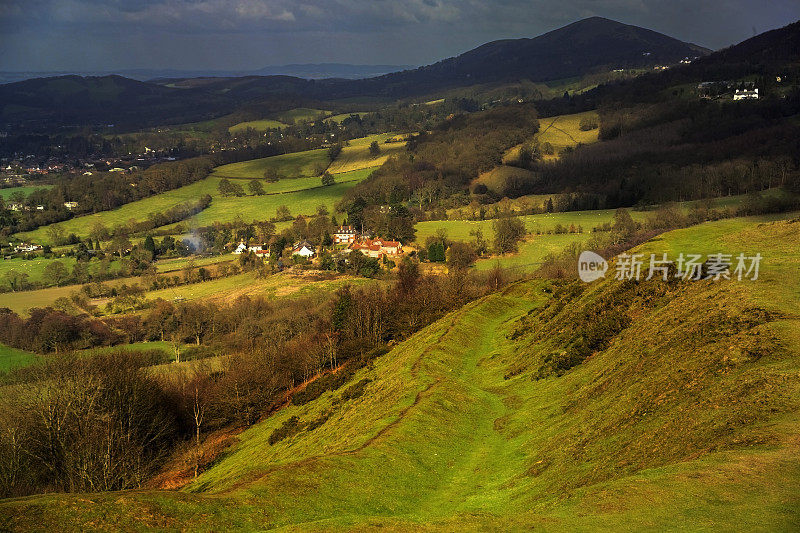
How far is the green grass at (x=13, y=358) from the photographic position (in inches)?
3762

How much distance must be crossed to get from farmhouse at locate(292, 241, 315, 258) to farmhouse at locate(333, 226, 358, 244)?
955cm

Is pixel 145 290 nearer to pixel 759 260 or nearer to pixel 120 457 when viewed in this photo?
pixel 120 457

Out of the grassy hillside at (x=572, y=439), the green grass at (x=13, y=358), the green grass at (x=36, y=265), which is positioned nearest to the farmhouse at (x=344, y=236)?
the green grass at (x=36, y=265)

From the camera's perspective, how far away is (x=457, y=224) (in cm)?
16700

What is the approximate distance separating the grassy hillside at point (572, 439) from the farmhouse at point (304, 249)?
340 ft

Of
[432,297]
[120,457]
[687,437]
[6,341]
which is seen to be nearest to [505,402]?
[687,437]

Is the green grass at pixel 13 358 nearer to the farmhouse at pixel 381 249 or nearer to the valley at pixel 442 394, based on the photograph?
the valley at pixel 442 394

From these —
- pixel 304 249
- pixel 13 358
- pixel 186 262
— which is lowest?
pixel 13 358

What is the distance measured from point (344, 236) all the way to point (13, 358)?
8965cm

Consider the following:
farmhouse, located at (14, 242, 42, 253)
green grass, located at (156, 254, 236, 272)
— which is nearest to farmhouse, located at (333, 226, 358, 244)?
green grass, located at (156, 254, 236, 272)

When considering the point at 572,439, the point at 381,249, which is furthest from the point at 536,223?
the point at 572,439

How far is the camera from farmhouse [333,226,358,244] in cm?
17125

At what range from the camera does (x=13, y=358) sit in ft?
333

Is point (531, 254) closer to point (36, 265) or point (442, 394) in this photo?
point (442, 394)
